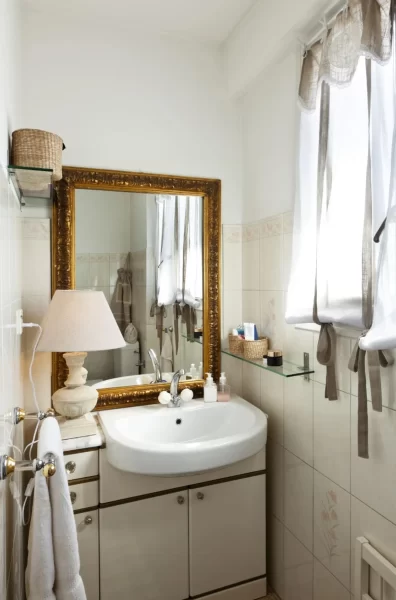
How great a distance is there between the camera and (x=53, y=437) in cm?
109

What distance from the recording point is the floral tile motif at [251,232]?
1.92 metres

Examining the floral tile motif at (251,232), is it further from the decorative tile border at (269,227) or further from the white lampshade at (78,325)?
the white lampshade at (78,325)

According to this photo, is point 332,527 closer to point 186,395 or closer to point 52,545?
point 186,395

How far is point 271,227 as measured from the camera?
1.79 meters

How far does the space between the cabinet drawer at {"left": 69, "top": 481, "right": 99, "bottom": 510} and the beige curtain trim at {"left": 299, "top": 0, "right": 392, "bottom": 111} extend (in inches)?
63.1

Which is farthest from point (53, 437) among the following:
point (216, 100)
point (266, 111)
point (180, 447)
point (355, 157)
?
point (216, 100)

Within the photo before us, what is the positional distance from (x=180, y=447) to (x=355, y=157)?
1122 mm

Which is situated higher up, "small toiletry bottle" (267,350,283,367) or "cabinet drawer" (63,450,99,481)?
"small toiletry bottle" (267,350,283,367)

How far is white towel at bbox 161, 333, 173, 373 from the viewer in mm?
1896

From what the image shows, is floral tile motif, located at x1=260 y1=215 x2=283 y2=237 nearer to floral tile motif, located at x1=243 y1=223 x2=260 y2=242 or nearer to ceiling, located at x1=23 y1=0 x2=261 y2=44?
floral tile motif, located at x1=243 y1=223 x2=260 y2=242

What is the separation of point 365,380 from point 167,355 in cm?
100

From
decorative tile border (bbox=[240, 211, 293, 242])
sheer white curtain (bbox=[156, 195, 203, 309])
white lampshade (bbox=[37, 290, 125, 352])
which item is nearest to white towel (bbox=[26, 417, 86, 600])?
white lampshade (bbox=[37, 290, 125, 352])

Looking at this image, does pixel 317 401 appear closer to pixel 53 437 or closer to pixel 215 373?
pixel 215 373

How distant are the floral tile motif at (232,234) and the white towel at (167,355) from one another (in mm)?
595
